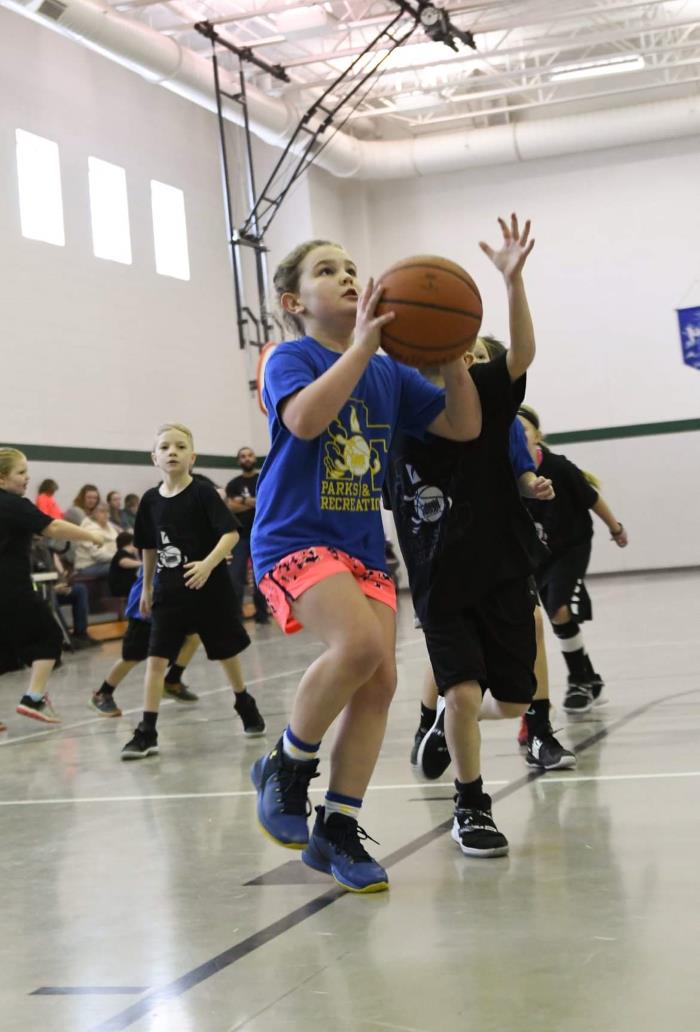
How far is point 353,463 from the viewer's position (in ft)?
10.6

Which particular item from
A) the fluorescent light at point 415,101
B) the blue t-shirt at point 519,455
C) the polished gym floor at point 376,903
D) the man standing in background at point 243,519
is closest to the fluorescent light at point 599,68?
the fluorescent light at point 415,101

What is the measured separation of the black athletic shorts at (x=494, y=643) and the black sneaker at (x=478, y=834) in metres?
0.34

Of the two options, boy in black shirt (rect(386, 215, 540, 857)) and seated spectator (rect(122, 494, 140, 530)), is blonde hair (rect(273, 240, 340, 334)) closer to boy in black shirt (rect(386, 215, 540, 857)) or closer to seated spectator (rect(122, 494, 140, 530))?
Answer: boy in black shirt (rect(386, 215, 540, 857))

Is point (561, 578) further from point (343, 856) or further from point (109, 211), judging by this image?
point (109, 211)

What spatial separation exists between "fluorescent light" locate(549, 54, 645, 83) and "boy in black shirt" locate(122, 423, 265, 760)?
45.5 ft

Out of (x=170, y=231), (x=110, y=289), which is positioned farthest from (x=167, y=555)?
(x=170, y=231)

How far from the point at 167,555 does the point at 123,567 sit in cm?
797

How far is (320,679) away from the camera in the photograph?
10.2ft

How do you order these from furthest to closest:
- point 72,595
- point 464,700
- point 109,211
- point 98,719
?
point 109,211
point 72,595
point 98,719
point 464,700

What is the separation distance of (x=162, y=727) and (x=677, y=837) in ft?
13.2

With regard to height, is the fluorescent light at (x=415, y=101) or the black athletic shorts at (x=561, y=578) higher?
the fluorescent light at (x=415, y=101)

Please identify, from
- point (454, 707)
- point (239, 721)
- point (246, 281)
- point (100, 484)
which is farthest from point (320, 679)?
point (246, 281)

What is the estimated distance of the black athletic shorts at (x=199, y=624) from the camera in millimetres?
6258

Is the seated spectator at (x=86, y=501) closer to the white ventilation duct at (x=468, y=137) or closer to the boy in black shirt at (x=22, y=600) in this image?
the white ventilation duct at (x=468, y=137)
